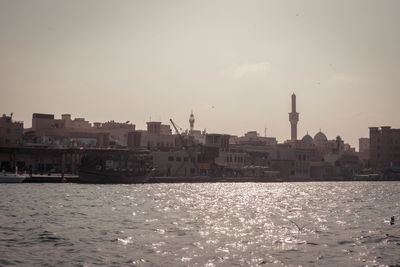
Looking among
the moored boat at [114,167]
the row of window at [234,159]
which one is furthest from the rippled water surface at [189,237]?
the row of window at [234,159]

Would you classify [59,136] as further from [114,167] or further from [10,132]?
[114,167]

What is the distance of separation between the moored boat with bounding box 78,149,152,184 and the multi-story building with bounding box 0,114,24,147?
25055 millimetres

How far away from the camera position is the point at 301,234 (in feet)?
133

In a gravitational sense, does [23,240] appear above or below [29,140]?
below

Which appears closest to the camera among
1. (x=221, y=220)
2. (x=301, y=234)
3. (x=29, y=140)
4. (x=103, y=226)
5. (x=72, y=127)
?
(x=301, y=234)

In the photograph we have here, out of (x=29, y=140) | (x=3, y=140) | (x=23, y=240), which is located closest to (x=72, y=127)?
(x=29, y=140)

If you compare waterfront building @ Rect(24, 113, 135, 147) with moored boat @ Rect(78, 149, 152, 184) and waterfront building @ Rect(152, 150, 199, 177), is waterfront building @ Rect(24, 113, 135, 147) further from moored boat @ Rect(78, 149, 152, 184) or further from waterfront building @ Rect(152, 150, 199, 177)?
moored boat @ Rect(78, 149, 152, 184)

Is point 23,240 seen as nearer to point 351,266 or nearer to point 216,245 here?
point 216,245

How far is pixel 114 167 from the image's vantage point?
13425 cm

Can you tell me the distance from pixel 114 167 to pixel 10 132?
37181mm

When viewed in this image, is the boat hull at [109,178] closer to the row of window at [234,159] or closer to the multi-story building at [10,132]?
the multi-story building at [10,132]

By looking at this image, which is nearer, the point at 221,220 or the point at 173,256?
the point at 173,256

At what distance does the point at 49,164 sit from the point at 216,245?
127 m

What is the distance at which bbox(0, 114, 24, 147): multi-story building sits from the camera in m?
151
